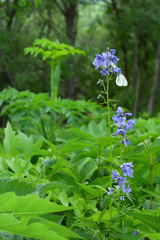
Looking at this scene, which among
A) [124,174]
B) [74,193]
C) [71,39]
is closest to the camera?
[124,174]

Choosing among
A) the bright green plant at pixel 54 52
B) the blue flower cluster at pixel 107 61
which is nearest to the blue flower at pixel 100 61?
the blue flower cluster at pixel 107 61

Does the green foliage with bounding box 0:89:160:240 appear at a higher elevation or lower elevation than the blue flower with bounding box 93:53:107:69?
lower

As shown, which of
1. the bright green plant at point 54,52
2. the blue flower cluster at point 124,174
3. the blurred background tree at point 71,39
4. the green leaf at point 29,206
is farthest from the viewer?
the blurred background tree at point 71,39

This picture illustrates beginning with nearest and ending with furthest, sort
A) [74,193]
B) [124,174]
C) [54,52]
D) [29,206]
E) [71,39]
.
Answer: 1. [29,206]
2. [124,174]
3. [74,193]
4. [54,52]
5. [71,39]

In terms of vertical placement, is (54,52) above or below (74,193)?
above

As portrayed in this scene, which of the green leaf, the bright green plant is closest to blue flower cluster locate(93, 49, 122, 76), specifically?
the green leaf

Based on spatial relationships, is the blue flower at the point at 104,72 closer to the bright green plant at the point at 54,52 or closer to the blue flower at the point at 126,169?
the blue flower at the point at 126,169

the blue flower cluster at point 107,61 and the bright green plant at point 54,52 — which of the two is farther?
the bright green plant at point 54,52

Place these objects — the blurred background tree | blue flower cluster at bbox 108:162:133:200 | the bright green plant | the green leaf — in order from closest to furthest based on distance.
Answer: the green leaf < blue flower cluster at bbox 108:162:133:200 < the bright green plant < the blurred background tree

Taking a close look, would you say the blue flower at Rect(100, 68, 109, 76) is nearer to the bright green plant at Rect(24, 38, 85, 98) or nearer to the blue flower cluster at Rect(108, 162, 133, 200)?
the blue flower cluster at Rect(108, 162, 133, 200)

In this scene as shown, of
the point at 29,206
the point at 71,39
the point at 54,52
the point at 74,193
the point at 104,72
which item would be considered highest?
the point at 71,39

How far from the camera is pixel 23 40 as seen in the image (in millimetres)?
7367

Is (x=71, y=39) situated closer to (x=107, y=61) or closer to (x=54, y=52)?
(x=54, y=52)

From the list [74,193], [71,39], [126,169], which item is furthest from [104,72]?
[71,39]
